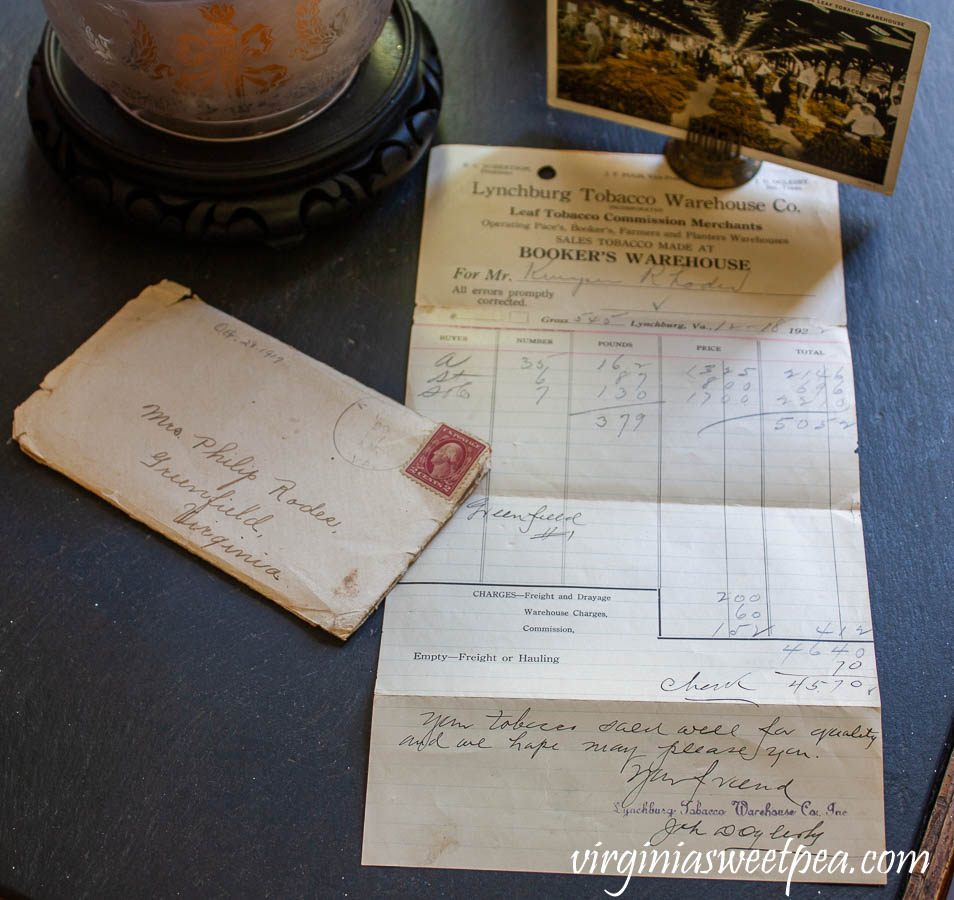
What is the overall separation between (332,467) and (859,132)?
340 millimetres

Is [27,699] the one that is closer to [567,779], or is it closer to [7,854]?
[7,854]

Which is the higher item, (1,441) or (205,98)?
(205,98)

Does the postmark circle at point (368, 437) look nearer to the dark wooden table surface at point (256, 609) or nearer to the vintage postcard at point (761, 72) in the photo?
the dark wooden table surface at point (256, 609)

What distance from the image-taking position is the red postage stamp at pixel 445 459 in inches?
19.4

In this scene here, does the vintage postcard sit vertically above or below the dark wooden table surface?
above

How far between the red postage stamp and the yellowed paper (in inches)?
0.6

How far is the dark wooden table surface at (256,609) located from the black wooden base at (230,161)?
0.11ft

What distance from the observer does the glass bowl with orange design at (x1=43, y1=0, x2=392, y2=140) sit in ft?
1.48

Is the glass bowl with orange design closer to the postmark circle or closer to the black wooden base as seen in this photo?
Answer: the black wooden base

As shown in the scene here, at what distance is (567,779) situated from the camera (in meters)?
0.44

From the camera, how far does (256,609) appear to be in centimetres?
47

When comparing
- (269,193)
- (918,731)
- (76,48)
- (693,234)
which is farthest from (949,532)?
(76,48)

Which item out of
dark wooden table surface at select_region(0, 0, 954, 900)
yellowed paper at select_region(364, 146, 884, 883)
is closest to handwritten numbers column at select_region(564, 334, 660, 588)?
yellowed paper at select_region(364, 146, 884, 883)

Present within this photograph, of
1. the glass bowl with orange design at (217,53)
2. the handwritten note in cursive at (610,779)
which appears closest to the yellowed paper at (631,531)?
the handwritten note in cursive at (610,779)
